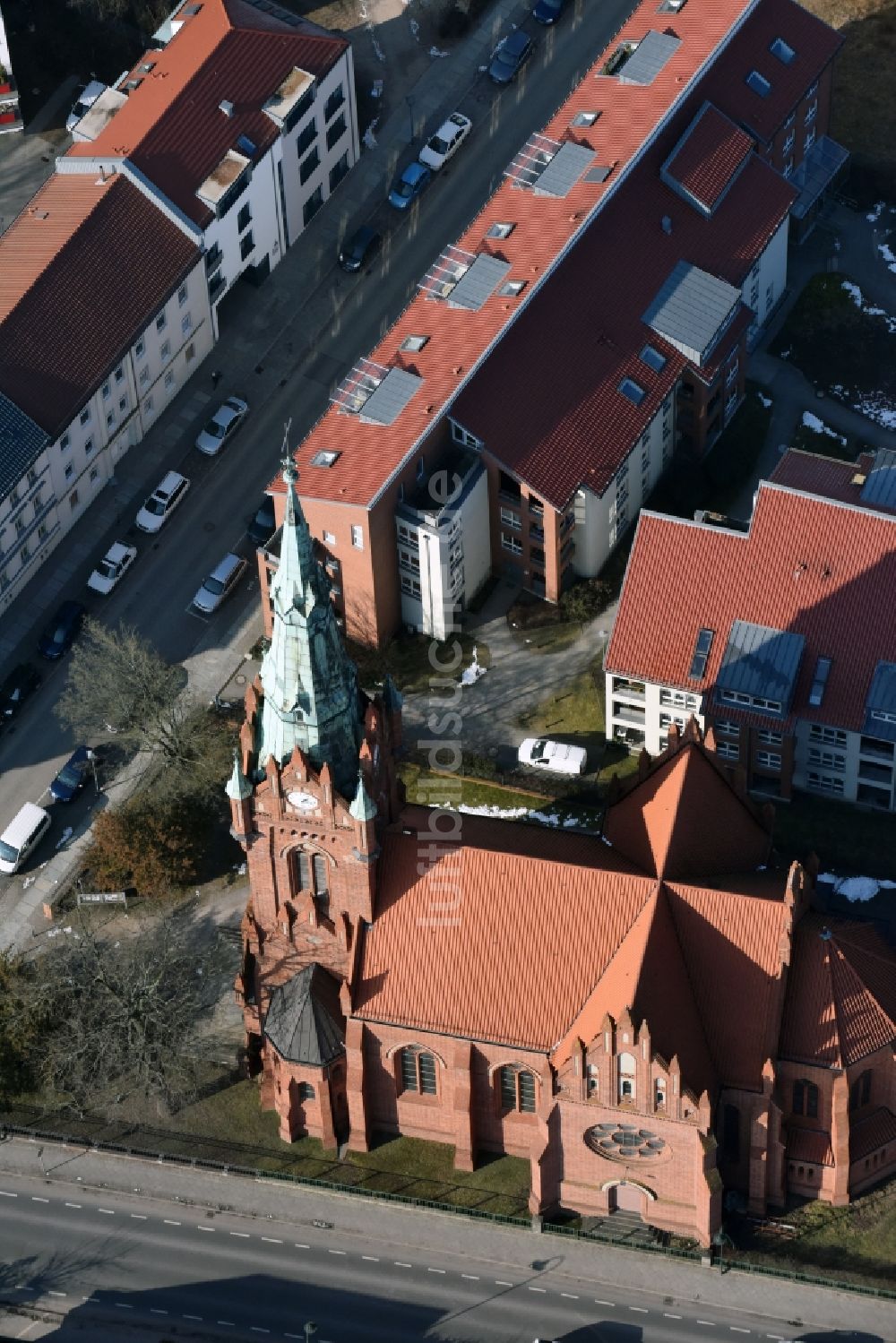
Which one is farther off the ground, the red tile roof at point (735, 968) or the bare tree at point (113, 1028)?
the red tile roof at point (735, 968)

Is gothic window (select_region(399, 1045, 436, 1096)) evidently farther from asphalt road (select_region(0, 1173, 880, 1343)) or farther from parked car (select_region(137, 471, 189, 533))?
parked car (select_region(137, 471, 189, 533))

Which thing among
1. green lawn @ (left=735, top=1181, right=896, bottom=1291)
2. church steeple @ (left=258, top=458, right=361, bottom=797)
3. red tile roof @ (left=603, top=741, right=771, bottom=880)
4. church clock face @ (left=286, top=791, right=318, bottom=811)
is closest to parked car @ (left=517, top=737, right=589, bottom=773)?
red tile roof @ (left=603, top=741, right=771, bottom=880)

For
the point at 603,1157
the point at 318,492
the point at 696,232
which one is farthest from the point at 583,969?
the point at 696,232

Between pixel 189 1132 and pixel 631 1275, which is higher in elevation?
pixel 631 1275

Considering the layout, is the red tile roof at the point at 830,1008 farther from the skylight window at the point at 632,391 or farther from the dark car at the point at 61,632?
the dark car at the point at 61,632

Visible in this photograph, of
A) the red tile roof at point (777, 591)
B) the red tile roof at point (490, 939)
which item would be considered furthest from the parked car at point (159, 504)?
the red tile roof at point (490, 939)

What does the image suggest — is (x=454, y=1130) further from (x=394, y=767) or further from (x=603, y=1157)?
(x=394, y=767)
